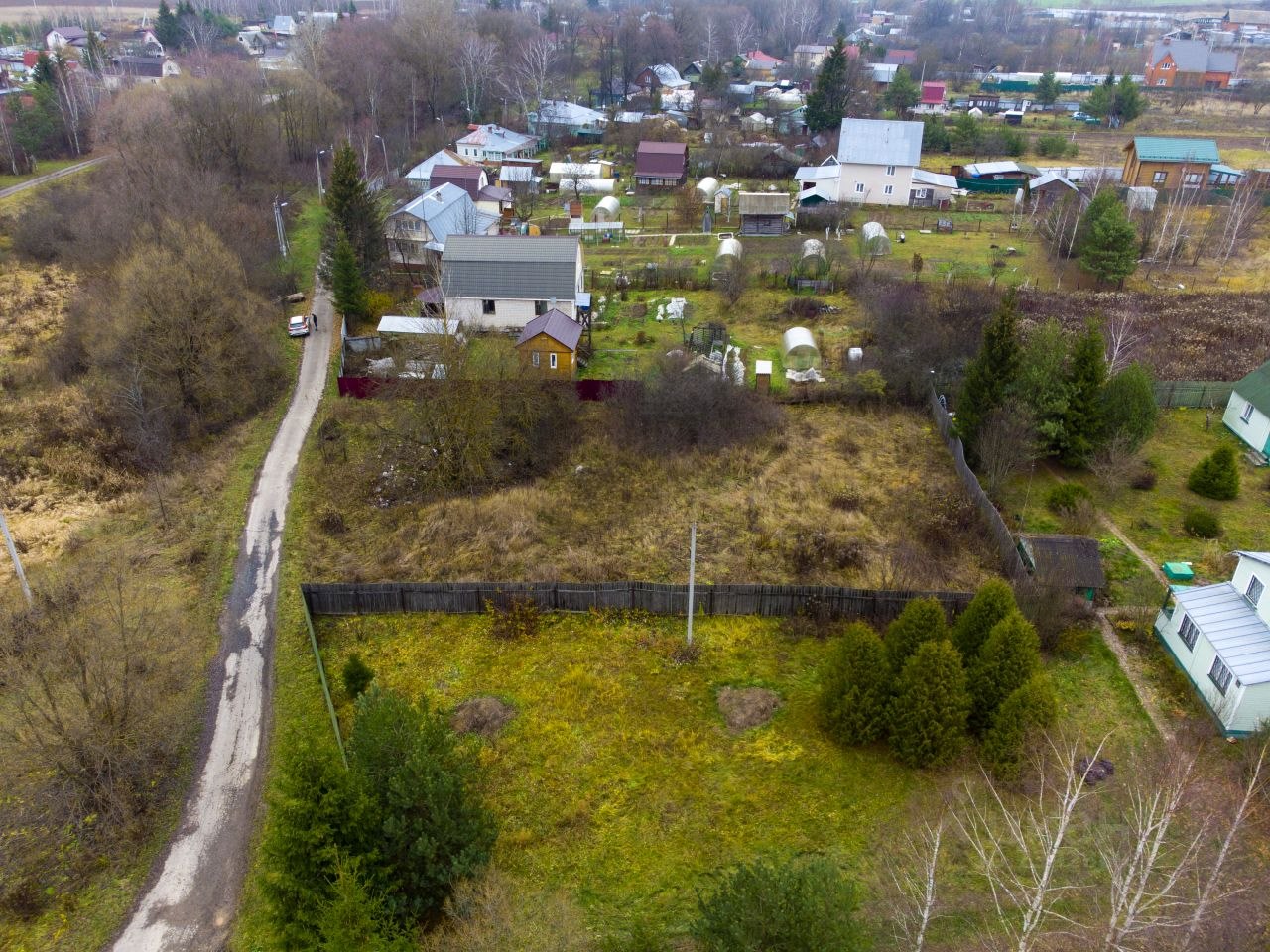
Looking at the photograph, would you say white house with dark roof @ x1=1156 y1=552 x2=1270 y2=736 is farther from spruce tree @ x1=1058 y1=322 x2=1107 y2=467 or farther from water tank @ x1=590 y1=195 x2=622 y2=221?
water tank @ x1=590 y1=195 x2=622 y2=221

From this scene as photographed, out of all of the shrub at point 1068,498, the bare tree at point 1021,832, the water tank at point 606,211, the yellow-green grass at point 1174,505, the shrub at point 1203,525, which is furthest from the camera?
the water tank at point 606,211

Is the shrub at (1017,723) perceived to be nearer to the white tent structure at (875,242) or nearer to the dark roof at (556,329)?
the dark roof at (556,329)

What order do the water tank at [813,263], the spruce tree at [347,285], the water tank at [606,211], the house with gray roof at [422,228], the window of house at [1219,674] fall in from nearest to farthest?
the window of house at [1219,674], the spruce tree at [347,285], the water tank at [813,263], the house with gray roof at [422,228], the water tank at [606,211]

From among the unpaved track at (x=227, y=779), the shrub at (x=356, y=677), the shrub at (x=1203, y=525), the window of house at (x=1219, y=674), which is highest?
the window of house at (x=1219, y=674)

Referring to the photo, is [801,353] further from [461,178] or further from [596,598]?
[461,178]

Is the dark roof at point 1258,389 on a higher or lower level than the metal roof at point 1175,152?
lower

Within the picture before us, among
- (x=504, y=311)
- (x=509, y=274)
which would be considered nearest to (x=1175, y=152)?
(x=509, y=274)

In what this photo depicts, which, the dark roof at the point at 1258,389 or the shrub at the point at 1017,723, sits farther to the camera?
the dark roof at the point at 1258,389

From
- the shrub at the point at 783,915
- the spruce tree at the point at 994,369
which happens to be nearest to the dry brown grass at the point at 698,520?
the spruce tree at the point at 994,369
